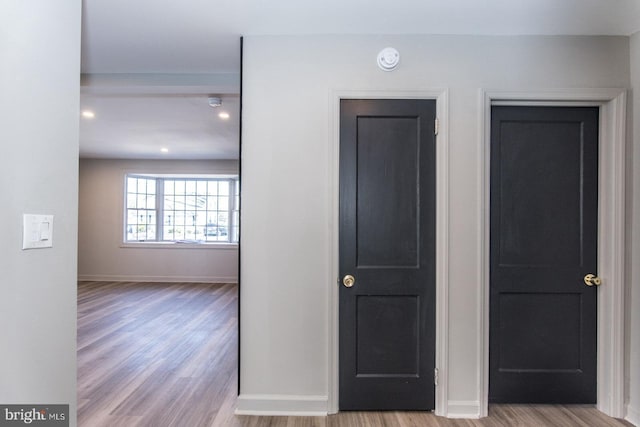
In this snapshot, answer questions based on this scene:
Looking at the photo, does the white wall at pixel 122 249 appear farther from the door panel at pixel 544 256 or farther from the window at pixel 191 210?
the door panel at pixel 544 256

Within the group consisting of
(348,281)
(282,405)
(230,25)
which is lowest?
(282,405)

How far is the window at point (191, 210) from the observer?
24.5 ft

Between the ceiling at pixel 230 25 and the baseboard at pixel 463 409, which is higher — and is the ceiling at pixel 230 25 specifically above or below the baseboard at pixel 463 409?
above

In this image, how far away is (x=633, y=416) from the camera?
2.18 metres

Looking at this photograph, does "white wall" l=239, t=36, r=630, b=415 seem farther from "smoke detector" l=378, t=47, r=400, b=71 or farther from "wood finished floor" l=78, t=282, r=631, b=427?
"wood finished floor" l=78, t=282, r=631, b=427

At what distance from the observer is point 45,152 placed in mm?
1337

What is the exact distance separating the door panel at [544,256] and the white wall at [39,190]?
244cm

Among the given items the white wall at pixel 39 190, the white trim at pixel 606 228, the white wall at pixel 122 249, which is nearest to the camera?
the white wall at pixel 39 190

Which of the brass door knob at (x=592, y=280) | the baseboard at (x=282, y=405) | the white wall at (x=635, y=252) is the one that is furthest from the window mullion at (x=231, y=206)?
the white wall at (x=635, y=252)

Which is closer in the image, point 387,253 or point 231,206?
point 387,253

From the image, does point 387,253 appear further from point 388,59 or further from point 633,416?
point 633,416

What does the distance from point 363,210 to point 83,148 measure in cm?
612

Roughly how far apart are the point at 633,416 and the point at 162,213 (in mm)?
7738

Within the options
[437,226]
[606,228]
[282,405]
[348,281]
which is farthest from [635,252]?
[282,405]
